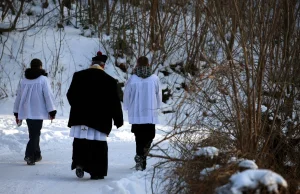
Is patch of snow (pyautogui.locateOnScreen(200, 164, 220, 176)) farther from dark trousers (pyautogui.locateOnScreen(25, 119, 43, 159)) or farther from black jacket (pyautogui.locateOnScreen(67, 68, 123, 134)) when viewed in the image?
dark trousers (pyautogui.locateOnScreen(25, 119, 43, 159))

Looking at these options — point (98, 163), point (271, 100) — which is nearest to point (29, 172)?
point (98, 163)

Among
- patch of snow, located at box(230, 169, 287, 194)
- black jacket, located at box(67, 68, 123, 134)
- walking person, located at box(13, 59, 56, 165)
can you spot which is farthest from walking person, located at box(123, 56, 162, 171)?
patch of snow, located at box(230, 169, 287, 194)

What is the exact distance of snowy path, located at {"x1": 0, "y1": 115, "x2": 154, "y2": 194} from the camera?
420 inches

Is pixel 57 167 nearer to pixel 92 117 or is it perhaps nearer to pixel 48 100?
pixel 48 100

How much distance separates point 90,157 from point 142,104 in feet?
4.87

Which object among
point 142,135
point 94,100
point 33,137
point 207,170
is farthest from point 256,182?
point 33,137

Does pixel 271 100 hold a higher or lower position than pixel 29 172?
higher

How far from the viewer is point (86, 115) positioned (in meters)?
11.7

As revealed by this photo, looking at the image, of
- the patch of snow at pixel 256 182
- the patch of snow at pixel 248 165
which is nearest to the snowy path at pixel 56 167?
the patch of snow at pixel 248 165

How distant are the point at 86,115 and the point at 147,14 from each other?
45.4 feet

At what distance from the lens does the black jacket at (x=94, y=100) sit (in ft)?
38.5

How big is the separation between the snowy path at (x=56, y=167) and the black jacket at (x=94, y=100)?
0.94 metres

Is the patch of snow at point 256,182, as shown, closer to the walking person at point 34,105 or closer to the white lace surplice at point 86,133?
the white lace surplice at point 86,133

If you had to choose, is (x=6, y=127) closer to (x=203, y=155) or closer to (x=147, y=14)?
(x=147, y=14)
